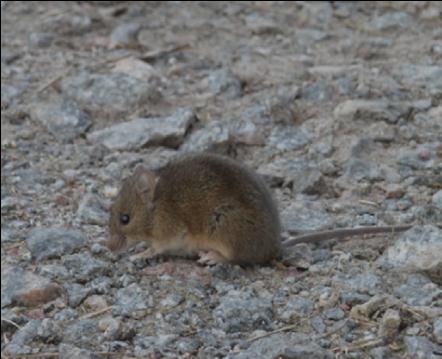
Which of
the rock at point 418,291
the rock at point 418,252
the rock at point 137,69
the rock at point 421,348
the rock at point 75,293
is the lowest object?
the rock at point 75,293

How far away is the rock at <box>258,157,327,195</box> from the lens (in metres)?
6.79

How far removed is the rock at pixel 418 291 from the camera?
5.16m

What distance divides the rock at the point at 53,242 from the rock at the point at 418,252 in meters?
2.00

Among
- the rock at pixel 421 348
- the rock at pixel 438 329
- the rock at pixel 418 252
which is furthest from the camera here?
the rock at pixel 418 252

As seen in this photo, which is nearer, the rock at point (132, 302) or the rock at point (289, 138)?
the rock at point (132, 302)

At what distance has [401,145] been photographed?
7289 millimetres

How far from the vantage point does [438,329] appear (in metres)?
4.80

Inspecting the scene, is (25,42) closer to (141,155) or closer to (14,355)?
(141,155)

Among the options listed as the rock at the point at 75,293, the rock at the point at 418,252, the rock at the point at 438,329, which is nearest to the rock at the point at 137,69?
the rock at the point at 75,293

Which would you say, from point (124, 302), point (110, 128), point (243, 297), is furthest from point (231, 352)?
point (110, 128)

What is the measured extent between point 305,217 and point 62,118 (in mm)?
2668

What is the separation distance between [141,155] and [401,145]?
201cm

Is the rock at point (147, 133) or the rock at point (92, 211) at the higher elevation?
the rock at point (147, 133)

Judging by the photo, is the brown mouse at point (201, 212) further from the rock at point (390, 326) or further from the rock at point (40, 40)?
the rock at point (40, 40)
